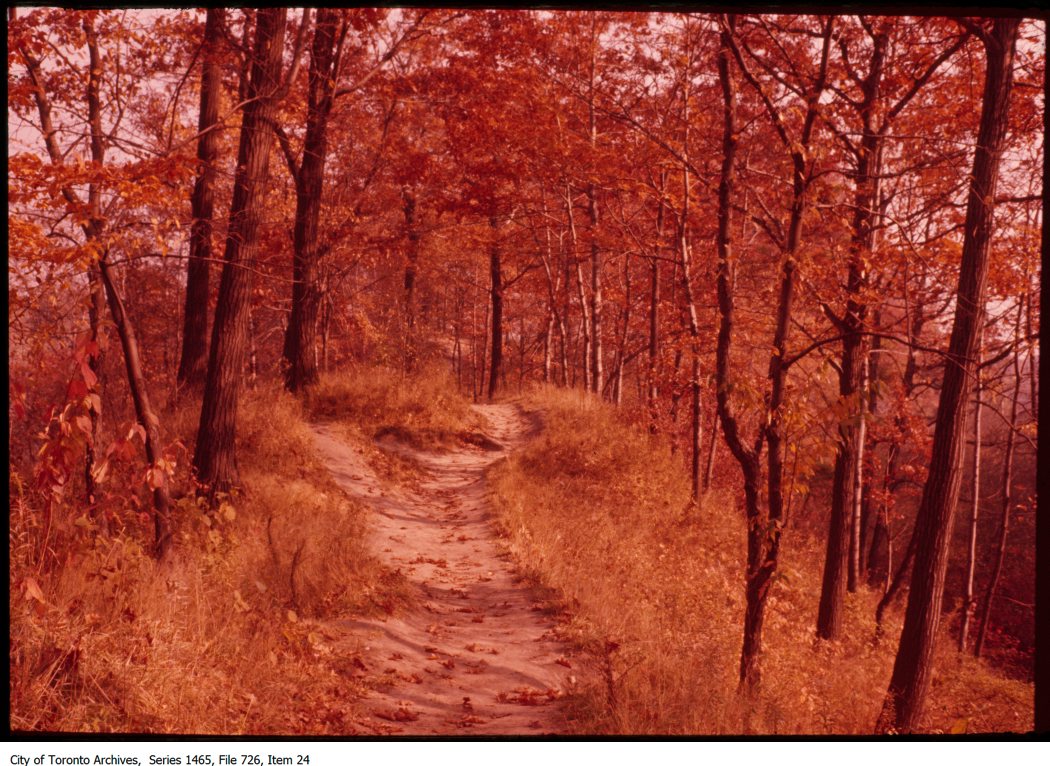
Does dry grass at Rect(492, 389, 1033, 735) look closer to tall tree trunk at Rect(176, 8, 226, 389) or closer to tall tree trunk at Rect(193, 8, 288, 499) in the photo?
tall tree trunk at Rect(193, 8, 288, 499)

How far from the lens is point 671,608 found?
8.39 meters

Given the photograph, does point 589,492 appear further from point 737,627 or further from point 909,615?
point 909,615

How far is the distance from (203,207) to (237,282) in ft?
10.1

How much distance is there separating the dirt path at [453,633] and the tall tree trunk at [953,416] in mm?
2742

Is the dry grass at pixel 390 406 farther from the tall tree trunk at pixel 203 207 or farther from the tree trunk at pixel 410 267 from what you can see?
the tall tree trunk at pixel 203 207

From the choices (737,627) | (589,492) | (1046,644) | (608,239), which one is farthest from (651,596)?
(608,239)

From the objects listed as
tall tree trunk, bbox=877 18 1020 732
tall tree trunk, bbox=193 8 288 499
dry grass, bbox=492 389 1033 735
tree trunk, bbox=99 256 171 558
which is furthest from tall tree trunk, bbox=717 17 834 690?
tall tree trunk, bbox=193 8 288 499

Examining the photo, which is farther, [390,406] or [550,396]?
[550,396]

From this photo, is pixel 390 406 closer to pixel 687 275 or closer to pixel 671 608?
pixel 687 275

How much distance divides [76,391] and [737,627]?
308 inches

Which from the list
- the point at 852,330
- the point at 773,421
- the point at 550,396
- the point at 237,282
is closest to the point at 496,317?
the point at 550,396

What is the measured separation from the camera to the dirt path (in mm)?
4660

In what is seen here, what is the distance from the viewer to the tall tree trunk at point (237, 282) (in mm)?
8328

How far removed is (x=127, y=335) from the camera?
5824mm
